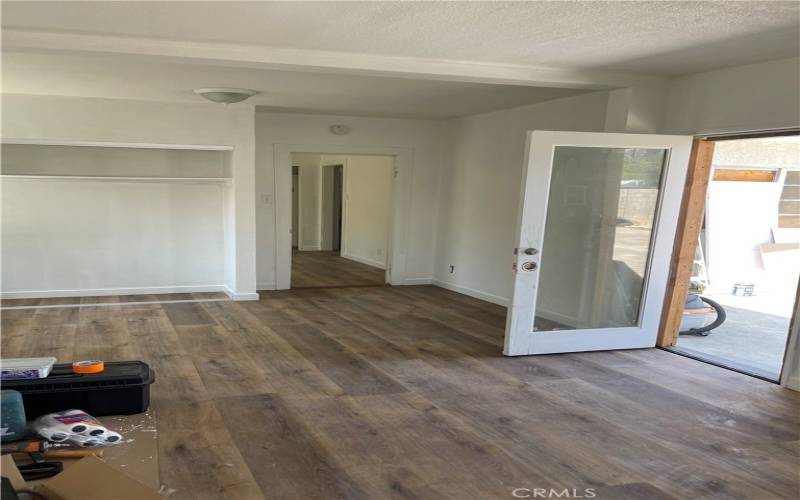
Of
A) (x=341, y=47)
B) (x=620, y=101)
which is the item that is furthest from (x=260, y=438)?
(x=620, y=101)

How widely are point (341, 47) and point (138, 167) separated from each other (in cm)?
385

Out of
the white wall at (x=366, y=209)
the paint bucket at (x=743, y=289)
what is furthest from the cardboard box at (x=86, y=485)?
the paint bucket at (x=743, y=289)

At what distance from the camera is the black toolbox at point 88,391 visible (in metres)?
2.98

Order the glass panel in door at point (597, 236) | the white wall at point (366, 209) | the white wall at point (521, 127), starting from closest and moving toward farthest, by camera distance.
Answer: the white wall at point (521, 127) < the glass panel in door at point (597, 236) < the white wall at point (366, 209)

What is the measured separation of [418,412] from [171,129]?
4.26 metres

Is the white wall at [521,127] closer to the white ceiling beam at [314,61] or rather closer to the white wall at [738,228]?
the white ceiling beam at [314,61]

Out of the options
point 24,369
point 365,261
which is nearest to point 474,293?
point 365,261

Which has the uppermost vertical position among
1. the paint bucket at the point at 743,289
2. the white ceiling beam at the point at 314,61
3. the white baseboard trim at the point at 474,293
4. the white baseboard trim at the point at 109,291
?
the white ceiling beam at the point at 314,61

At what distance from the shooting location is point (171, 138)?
5844mm

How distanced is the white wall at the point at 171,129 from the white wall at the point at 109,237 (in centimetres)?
37

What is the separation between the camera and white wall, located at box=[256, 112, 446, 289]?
267 inches

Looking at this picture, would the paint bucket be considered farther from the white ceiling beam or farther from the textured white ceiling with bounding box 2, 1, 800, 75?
the textured white ceiling with bounding box 2, 1, 800, 75

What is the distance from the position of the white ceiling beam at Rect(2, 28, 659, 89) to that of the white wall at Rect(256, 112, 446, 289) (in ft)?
10.4

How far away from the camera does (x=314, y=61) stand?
3.64 meters
